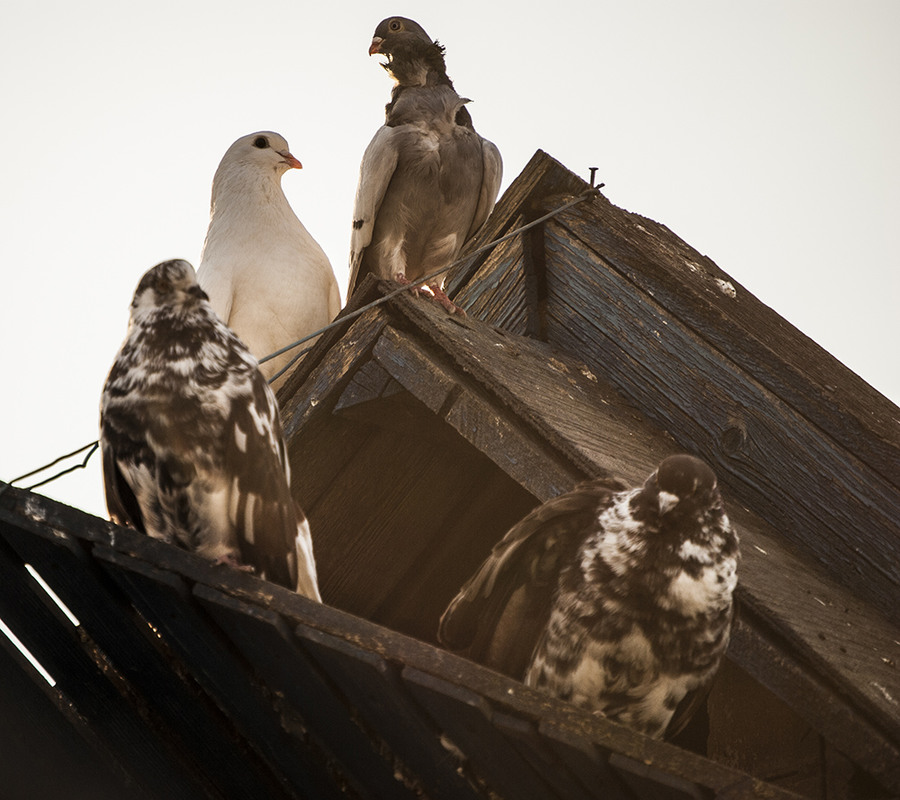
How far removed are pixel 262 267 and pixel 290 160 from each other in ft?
2.59

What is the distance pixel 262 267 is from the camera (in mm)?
4461

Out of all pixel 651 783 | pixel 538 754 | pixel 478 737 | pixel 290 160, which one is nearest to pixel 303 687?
pixel 478 737

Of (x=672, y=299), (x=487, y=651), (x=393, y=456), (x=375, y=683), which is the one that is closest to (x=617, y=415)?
(x=672, y=299)

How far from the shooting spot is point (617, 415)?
3809 millimetres

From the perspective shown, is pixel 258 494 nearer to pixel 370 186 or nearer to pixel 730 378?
pixel 730 378

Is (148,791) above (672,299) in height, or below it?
below

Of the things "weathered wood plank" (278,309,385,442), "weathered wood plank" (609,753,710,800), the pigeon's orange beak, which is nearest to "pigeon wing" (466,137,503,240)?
the pigeon's orange beak

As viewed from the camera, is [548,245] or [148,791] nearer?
[148,791]

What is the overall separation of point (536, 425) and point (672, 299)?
996mm

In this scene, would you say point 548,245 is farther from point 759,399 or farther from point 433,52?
point 433,52

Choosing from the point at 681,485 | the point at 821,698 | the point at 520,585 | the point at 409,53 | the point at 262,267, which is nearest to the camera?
the point at 821,698

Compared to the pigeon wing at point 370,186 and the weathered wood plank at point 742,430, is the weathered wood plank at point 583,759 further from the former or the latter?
the pigeon wing at point 370,186

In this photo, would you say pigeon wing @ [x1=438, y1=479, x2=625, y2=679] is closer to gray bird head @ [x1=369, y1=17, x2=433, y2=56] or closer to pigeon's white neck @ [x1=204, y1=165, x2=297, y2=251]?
pigeon's white neck @ [x1=204, y1=165, x2=297, y2=251]

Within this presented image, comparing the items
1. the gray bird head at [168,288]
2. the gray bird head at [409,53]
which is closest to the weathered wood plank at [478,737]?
the gray bird head at [168,288]
